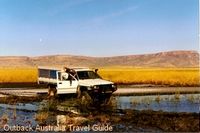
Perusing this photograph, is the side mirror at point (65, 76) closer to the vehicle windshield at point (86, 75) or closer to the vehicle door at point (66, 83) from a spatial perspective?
the vehicle door at point (66, 83)

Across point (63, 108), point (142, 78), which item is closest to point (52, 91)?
point (63, 108)

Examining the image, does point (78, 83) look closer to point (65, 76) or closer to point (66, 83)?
point (66, 83)

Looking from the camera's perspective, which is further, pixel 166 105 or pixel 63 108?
pixel 166 105

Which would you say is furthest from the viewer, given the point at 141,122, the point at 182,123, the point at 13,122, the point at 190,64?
the point at 190,64

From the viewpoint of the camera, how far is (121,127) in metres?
17.1

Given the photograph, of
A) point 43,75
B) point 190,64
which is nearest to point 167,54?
point 190,64

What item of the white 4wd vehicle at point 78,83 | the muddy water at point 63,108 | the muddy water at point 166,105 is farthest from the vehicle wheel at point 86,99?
the muddy water at point 166,105

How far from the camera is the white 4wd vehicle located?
23.5 meters

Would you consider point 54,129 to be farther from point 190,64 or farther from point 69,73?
point 190,64

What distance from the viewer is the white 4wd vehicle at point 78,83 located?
925 inches

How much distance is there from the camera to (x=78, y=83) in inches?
965

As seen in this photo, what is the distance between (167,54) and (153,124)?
166361 mm

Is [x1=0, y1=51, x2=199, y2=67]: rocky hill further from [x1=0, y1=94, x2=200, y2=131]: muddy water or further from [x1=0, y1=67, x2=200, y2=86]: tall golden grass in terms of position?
[x1=0, y1=94, x2=200, y2=131]: muddy water

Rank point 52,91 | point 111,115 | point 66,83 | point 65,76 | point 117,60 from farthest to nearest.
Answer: point 117,60 → point 52,91 → point 65,76 → point 66,83 → point 111,115
